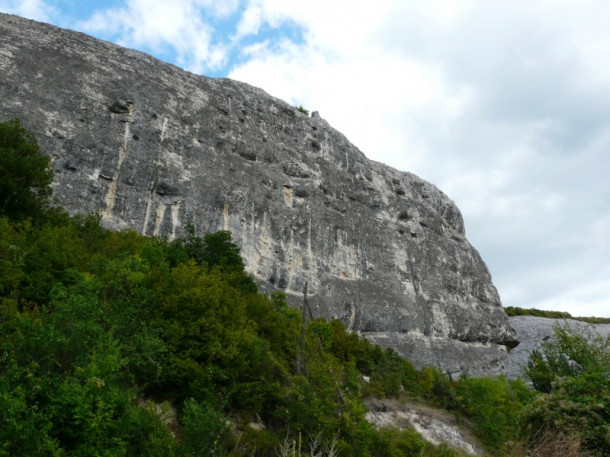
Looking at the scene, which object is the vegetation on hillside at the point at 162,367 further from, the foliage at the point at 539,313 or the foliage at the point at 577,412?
the foliage at the point at 539,313

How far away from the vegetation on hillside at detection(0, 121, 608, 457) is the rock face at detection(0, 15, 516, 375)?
19.6 feet

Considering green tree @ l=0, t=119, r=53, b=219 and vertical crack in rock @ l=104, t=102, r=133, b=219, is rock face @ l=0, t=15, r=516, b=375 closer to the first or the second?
vertical crack in rock @ l=104, t=102, r=133, b=219

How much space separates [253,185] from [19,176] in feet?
53.0

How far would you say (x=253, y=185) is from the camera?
34844mm

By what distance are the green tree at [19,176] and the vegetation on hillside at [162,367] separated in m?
0.12

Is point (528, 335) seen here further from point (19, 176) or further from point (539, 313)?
point (19, 176)

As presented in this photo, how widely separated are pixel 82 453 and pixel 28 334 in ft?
8.56

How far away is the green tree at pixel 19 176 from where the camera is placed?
20359mm

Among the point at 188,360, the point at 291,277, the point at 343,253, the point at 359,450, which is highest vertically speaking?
the point at 343,253

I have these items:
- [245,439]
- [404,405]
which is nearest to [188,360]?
[245,439]

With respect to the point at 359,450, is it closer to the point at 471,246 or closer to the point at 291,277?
the point at 291,277

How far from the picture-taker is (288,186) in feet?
122

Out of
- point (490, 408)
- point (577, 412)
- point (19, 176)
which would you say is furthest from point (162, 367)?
point (490, 408)

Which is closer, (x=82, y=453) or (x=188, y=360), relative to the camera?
(x=82, y=453)
